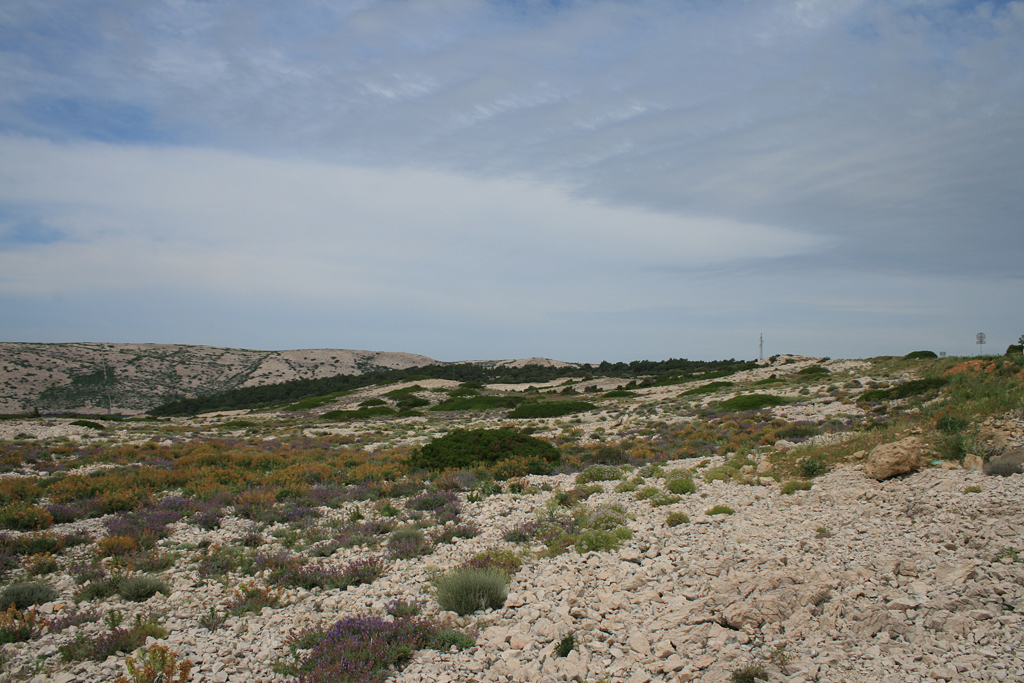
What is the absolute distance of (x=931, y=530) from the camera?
7672mm

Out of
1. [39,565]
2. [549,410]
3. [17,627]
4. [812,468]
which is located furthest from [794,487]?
[549,410]

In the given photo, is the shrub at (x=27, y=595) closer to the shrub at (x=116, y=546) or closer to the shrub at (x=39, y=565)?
the shrub at (x=39, y=565)

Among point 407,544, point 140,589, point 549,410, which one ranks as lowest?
point 549,410

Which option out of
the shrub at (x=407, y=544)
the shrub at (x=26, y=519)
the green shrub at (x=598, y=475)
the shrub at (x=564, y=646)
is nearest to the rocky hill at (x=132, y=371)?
the shrub at (x=26, y=519)

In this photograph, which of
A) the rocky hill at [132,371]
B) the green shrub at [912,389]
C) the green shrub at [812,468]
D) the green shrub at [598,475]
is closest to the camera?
the green shrub at [812,468]

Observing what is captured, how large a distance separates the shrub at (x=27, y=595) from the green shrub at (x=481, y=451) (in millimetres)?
11114

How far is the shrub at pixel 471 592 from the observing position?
25.5 ft

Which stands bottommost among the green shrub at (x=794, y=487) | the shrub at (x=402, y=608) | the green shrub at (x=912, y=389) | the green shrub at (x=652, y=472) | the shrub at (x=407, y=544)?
the shrub at (x=407, y=544)

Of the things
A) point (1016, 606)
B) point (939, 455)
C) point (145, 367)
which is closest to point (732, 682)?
point (1016, 606)

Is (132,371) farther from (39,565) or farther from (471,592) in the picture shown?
(471,592)

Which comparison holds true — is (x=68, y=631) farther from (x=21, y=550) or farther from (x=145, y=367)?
(x=145, y=367)

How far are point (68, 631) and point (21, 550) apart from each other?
4260 millimetres

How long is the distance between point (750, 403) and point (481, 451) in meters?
19.0

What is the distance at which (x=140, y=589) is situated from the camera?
8.21 meters
